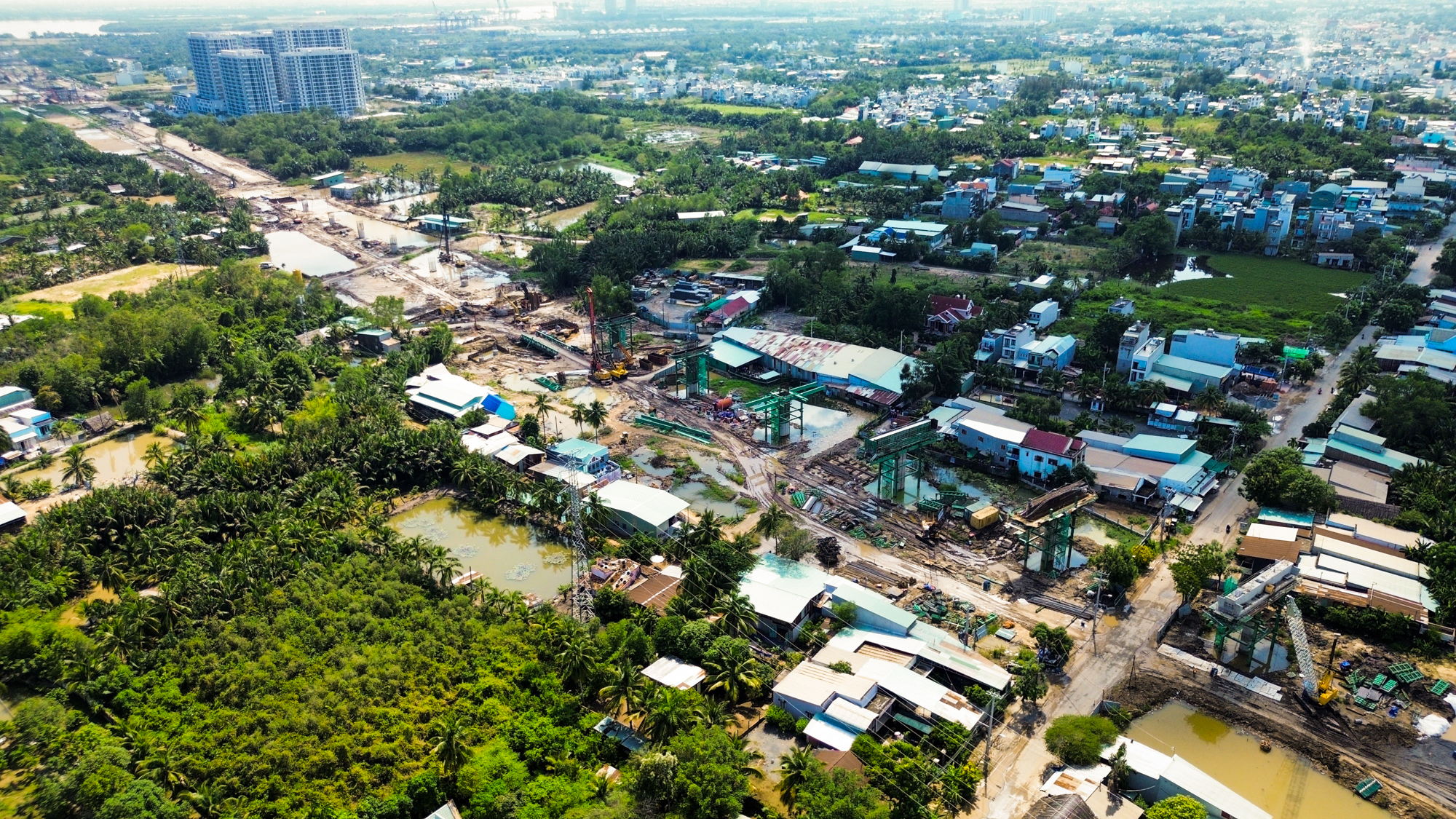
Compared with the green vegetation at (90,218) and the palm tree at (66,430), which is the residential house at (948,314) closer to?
the palm tree at (66,430)

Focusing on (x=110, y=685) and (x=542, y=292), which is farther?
(x=542, y=292)

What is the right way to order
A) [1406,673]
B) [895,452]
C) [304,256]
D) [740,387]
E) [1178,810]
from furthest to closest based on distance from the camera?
[304,256] < [740,387] < [895,452] < [1406,673] < [1178,810]

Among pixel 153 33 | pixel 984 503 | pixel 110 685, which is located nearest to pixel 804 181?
pixel 984 503

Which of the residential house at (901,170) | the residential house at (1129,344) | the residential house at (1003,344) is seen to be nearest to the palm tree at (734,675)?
the residential house at (1003,344)

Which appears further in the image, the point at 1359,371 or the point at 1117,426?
the point at 1359,371

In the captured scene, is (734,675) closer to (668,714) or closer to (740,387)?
(668,714)

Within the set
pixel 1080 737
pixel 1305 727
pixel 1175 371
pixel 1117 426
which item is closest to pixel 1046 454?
pixel 1117 426

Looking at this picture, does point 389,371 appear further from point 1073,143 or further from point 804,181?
point 1073,143
